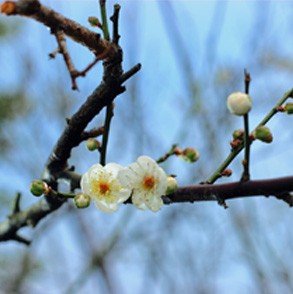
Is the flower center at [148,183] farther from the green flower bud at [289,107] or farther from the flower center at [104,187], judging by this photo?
the green flower bud at [289,107]

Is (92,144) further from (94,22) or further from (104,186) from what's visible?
(94,22)

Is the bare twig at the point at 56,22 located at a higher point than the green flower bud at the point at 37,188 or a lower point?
higher

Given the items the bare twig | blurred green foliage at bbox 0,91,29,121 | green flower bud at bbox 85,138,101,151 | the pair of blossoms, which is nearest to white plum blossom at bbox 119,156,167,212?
the pair of blossoms

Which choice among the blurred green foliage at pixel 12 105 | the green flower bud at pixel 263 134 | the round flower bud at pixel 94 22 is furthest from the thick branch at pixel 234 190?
the blurred green foliage at pixel 12 105

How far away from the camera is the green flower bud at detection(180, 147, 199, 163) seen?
1.11m

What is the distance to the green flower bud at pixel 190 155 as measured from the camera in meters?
1.11

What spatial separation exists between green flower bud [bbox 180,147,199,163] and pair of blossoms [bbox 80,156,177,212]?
0.59 feet

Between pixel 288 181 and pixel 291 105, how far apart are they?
238 millimetres

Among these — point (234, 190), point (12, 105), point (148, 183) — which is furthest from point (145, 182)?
point (12, 105)

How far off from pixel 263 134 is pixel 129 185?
0.30 metres

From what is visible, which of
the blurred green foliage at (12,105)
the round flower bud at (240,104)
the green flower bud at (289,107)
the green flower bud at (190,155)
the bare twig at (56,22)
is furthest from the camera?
the blurred green foliage at (12,105)

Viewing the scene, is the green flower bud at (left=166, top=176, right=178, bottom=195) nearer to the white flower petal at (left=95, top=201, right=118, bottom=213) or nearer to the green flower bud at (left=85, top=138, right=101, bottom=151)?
the white flower petal at (left=95, top=201, right=118, bottom=213)

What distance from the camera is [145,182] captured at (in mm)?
910

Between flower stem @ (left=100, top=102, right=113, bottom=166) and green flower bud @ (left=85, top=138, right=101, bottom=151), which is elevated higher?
green flower bud @ (left=85, top=138, right=101, bottom=151)
